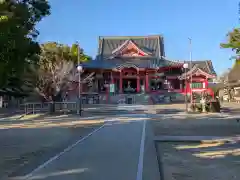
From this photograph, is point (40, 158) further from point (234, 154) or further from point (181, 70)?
point (181, 70)

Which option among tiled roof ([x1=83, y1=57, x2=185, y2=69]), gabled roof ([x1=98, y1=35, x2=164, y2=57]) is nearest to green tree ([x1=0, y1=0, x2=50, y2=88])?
tiled roof ([x1=83, y1=57, x2=185, y2=69])

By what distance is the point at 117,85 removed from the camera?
49.5 metres

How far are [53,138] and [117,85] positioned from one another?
114 ft

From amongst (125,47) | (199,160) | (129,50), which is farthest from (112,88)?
(199,160)

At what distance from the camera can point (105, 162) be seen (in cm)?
940

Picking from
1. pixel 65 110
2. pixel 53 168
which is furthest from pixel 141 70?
pixel 53 168

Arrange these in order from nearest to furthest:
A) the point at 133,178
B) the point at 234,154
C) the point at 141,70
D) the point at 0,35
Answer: the point at 133,178
the point at 0,35
the point at 234,154
the point at 141,70

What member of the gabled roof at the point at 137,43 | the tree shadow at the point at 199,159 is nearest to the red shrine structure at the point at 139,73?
the gabled roof at the point at 137,43

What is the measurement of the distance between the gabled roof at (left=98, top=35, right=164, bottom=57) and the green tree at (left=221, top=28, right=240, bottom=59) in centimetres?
3332

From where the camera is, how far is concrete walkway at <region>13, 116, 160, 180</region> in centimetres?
788

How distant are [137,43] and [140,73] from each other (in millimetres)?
8284

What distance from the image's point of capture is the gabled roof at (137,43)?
53384 millimetres

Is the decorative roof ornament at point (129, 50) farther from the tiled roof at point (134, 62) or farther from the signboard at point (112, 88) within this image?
the signboard at point (112, 88)

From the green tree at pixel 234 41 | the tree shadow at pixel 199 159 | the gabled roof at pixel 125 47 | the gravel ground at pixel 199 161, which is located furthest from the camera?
the gabled roof at pixel 125 47
